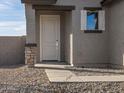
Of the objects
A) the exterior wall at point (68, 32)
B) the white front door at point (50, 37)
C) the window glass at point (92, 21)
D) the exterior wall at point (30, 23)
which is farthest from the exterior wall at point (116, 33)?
the exterior wall at point (30, 23)

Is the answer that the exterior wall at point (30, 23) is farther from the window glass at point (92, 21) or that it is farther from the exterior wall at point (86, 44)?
the window glass at point (92, 21)

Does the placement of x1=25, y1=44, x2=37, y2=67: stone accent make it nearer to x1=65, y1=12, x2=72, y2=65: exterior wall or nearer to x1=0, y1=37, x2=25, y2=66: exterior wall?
x1=65, y1=12, x2=72, y2=65: exterior wall

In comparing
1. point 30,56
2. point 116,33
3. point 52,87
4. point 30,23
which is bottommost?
point 52,87

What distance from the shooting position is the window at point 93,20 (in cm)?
1777

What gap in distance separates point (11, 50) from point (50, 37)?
9.88ft

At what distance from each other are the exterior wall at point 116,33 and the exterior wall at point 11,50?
21.4ft

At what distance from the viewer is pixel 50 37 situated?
20.2 m

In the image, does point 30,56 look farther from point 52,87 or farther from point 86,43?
point 52,87

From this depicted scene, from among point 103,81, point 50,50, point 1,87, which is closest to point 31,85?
point 1,87

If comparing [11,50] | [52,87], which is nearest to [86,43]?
[11,50]

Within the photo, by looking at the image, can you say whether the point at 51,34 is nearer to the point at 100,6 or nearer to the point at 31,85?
the point at 100,6

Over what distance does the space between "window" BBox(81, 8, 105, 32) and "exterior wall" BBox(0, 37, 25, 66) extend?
5568 millimetres

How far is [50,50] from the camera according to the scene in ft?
66.4

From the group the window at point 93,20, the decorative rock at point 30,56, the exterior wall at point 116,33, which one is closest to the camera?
the exterior wall at point 116,33
